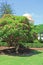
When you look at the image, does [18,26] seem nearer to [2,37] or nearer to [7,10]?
[2,37]

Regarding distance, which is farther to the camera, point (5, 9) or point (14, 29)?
point (5, 9)

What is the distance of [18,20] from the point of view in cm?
2267

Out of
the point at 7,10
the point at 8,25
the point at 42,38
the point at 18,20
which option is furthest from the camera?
the point at 7,10

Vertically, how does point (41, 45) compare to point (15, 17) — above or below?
below

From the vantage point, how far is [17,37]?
22344 millimetres

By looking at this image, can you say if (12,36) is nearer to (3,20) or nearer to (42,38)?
(3,20)

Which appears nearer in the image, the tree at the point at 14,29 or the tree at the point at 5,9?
the tree at the point at 14,29

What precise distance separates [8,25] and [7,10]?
44152mm

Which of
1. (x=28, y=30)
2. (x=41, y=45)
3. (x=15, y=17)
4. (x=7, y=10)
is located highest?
(x=7, y=10)

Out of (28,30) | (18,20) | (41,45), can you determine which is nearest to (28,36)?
(28,30)

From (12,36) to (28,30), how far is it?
1.98 m

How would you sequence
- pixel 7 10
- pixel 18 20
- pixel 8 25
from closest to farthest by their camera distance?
pixel 8 25 < pixel 18 20 < pixel 7 10

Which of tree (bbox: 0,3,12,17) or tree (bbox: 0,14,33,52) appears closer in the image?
tree (bbox: 0,14,33,52)

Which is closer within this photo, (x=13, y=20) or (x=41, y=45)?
(x=13, y=20)
